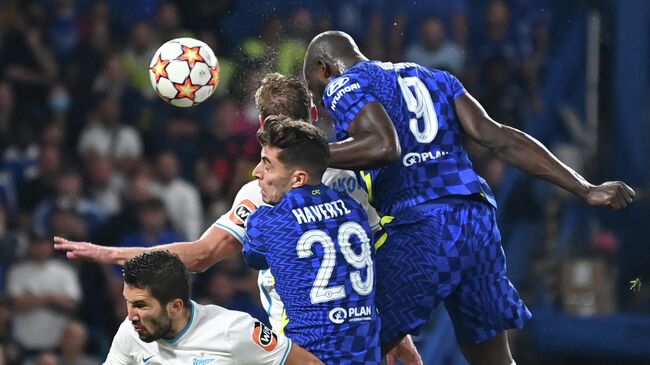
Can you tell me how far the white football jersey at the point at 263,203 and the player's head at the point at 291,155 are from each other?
43 cm

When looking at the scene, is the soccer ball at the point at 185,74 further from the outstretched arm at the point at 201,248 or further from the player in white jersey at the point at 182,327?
the player in white jersey at the point at 182,327

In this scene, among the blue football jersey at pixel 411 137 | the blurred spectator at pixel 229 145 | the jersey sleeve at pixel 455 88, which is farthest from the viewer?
the blurred spectator at pixel 229 145

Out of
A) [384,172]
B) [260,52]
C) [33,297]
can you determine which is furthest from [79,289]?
[384,172]

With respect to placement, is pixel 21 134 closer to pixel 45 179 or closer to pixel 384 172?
pixel 45 179

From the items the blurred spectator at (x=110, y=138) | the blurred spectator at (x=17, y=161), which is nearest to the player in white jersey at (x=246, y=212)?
the blurred spectator at (x=17, y=161)

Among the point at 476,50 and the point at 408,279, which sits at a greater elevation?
the point at 476,50

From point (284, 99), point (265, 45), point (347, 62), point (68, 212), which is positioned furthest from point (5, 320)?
point (347, 62)

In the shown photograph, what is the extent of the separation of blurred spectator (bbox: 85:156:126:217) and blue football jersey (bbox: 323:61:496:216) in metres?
6.02

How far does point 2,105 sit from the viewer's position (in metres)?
11.9

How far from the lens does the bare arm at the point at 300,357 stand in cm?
531

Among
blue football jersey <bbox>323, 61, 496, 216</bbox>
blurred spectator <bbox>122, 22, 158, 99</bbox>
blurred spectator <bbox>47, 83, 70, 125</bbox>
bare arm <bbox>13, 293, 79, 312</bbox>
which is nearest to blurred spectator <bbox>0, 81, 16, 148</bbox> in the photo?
blurred spectator <bbox>47, 83, 70, 125</bbox>

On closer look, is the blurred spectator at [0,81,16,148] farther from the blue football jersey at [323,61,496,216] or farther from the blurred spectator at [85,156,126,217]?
the blue football jersey at [323,61,496,216]

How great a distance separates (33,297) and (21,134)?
72.9 inches

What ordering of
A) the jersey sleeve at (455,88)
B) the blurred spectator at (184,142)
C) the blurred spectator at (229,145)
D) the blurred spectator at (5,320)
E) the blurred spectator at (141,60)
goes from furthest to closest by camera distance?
the blurred spectator at (141,60), the blurred spectator at (184,142), the blurred spectator at (229,145), the blurred spectator at (5,320), the jersey sleeve at (455,88)
